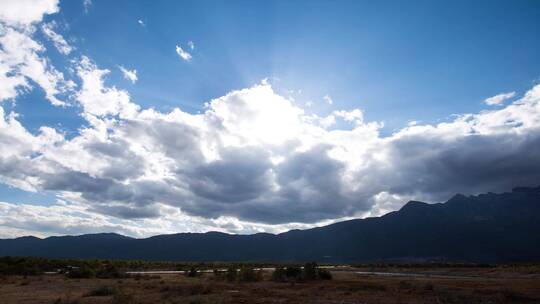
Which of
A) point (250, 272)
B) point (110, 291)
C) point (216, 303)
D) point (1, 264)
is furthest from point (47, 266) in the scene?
point (216, 303)

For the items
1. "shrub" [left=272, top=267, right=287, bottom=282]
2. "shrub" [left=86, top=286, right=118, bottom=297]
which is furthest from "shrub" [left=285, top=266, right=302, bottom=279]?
"shrub" [left=86, top=286, right=118, bottom=297]

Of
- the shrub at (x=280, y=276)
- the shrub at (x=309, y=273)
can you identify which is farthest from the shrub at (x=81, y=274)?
the shrub at (x=309, y=273)

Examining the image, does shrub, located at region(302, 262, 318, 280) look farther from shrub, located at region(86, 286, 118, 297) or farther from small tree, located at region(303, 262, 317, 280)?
shrub, located at region(86, 286, 118, 297)

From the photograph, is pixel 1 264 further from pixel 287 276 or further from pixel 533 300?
pixel 533 300

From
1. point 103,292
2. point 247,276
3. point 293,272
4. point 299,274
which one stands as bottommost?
point 103,292

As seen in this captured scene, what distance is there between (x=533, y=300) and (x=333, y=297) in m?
14.2

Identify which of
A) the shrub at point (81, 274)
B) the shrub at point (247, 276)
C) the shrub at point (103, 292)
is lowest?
the shrub at point (103, 292)

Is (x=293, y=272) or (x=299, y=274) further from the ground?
(x=293, y=272)

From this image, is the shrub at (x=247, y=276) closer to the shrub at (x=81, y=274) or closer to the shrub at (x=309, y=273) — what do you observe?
the shrub at (x=309, y=273)

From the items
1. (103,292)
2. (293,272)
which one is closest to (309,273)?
(293,272)

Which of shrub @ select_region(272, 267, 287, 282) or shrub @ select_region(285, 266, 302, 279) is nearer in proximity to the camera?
shrub @ select_region(272, 267, 287, 282)

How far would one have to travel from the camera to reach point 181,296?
33531 millimetres

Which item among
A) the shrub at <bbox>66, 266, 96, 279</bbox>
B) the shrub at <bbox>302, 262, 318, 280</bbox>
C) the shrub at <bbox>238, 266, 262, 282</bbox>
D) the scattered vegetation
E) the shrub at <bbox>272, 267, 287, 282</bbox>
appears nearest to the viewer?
the shrub at <bbox>238, 266, 262, 282</bbox>

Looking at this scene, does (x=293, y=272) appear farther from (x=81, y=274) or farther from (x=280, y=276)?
(x=81, y=274)
